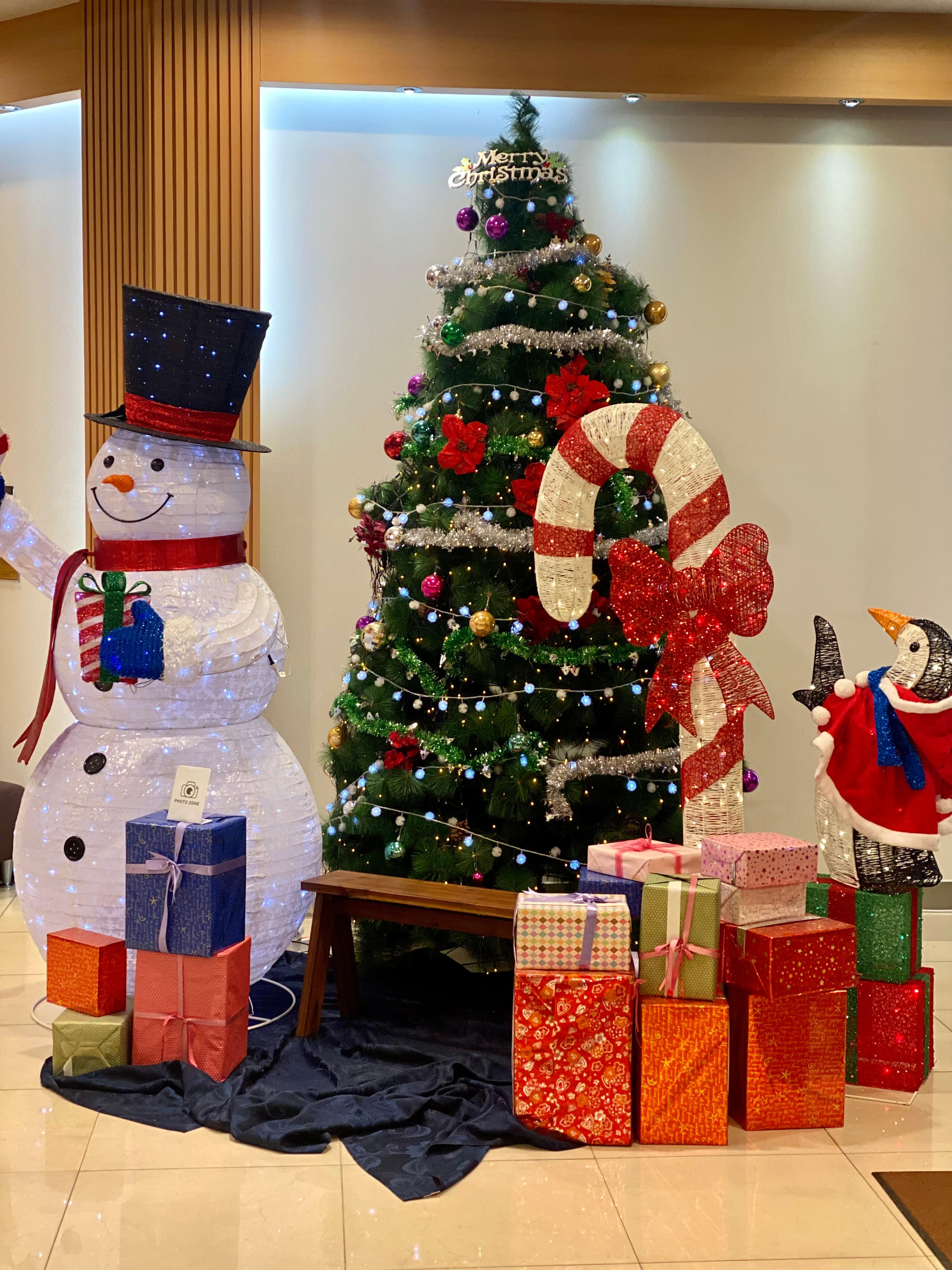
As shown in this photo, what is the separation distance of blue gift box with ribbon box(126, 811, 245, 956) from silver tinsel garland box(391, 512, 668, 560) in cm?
117

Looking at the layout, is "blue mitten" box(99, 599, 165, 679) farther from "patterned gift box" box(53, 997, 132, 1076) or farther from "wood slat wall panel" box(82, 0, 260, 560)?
"wood slat wall panel" box(82, 0, 260, 560)

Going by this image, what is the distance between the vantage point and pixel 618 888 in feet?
10.7

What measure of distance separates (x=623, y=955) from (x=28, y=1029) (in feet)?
6.03

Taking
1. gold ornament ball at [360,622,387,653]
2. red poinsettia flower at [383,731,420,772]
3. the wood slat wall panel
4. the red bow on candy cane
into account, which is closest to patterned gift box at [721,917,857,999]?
the red bow on candy cane

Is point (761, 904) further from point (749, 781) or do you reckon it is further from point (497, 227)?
point (497, 227)

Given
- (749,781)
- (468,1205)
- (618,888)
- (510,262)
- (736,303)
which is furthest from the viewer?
(736,303)

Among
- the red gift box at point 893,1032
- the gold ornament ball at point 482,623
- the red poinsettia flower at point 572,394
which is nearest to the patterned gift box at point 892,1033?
the red gift box at point 893,1032

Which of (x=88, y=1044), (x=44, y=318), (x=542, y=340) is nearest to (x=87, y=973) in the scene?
(x=88, y=1044)

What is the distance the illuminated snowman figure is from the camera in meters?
3.54

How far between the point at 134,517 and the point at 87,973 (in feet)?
4.17

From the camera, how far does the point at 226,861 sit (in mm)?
3264

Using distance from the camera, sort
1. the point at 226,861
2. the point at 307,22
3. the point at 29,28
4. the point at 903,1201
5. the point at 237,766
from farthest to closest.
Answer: the point at 29,28
the point at 307,22
the point at 237,766
the point at 226,861
the point at 903,1201

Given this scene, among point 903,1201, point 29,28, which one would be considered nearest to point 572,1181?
point 903,1201

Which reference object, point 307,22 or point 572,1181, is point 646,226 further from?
point 572,1181
